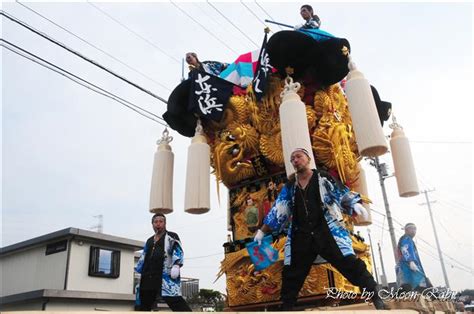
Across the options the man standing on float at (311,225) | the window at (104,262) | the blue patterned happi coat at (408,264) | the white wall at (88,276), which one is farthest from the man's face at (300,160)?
the window at (104,262)

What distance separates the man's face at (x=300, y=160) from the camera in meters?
3.19

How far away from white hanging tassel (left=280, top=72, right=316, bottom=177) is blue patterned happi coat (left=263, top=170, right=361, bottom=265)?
14.9 inches

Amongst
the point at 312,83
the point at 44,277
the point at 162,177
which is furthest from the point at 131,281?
the point at 312,83

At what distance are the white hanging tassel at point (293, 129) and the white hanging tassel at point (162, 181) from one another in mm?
1864

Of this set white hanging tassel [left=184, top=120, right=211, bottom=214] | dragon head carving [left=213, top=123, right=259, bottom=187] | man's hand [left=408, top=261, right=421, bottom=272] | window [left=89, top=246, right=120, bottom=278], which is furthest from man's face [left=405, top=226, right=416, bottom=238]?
window [left=89, top=246, right=120, bottom=278]

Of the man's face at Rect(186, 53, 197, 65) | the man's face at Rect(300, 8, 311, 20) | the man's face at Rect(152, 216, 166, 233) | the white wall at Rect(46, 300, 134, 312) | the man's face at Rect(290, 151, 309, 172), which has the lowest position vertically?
the white wall at Rect(46, 300, 134, 312)

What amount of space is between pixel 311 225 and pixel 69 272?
10.5 m

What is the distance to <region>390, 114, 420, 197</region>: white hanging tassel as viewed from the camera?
446cm

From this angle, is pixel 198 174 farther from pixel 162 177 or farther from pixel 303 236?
pixel 303 236

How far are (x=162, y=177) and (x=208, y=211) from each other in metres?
0.91

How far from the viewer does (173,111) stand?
5.22m

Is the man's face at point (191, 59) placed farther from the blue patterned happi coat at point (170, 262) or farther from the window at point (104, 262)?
the window at point (104, 262)

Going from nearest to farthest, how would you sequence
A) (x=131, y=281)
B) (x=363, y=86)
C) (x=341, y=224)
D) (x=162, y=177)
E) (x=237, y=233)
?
(x=341, y=224) → (x=363, y=86) → (x=237, y=233) → (x=162, y=177) → (x=131, y=281)

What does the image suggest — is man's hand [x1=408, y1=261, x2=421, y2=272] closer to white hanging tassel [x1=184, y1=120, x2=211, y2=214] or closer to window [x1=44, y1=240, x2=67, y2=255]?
white hanging tassel [x1=184, y1=120, x2=211, y2=214]
